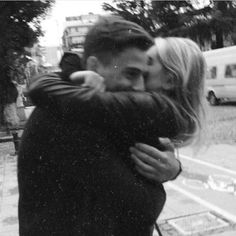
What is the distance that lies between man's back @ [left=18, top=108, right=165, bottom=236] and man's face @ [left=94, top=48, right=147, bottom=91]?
17 cm

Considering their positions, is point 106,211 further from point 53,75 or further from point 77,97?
point 53,75

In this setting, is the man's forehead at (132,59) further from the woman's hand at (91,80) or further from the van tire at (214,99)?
the van tire at (214,99)

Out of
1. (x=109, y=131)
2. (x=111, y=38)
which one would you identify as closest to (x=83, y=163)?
(x=109, y=131)

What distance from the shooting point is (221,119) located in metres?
13.3

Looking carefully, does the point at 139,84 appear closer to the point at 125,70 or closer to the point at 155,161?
the point at 125,70

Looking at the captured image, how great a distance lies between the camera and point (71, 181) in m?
1.20

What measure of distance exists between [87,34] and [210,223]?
3456 millimetres

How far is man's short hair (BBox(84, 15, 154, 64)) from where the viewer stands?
1223mm

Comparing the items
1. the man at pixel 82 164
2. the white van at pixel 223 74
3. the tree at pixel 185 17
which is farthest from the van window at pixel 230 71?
the man at pixel 82 164

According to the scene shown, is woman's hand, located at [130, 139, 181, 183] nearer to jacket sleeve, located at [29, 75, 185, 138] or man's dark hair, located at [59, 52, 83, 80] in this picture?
jacket sleeve, located at [29, 75, 185, 138]

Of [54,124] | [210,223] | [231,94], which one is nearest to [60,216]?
[54,124]

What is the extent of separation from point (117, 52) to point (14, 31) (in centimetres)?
1397

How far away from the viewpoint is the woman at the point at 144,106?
1.23 meters

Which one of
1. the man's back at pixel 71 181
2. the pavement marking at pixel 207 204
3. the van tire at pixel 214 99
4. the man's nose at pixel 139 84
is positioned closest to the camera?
the man's back at pixel 71 181
